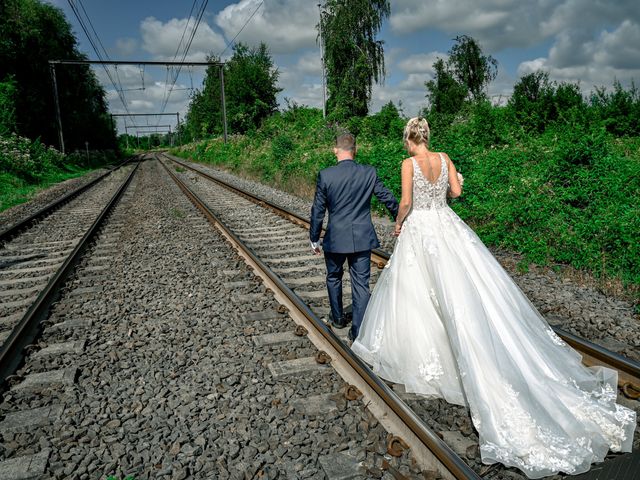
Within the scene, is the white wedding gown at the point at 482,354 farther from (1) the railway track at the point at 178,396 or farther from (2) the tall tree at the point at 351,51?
(2) the tall tree at the point at 351,51

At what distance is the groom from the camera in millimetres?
3951

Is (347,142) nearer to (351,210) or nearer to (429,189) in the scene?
(351,210)

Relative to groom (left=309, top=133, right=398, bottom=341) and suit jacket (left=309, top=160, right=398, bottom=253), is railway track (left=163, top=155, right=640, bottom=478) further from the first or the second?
suit jacket (left=309, top=160, right=398, bottom=253)

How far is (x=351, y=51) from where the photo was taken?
124 ft

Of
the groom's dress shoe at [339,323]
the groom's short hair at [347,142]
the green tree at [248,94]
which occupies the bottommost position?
the groom's dress shoe at [339,323]

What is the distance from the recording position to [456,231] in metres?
3.51

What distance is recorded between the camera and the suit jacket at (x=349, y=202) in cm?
395

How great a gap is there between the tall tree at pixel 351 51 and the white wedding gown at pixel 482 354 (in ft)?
112

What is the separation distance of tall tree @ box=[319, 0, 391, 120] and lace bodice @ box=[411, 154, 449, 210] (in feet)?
112

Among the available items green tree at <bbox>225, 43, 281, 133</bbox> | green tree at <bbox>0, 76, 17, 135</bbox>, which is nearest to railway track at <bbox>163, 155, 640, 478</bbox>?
green tree at <bbox>0, 76, 17, 135</bbox>

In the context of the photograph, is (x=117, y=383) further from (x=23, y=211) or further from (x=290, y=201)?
(x=23, y=211)

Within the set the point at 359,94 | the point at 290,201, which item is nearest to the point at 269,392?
the point at 290,201

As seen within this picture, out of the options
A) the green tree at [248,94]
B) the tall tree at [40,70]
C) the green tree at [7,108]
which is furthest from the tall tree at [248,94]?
the green tree at [7,108]

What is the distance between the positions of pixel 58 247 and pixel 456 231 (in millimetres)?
7776
